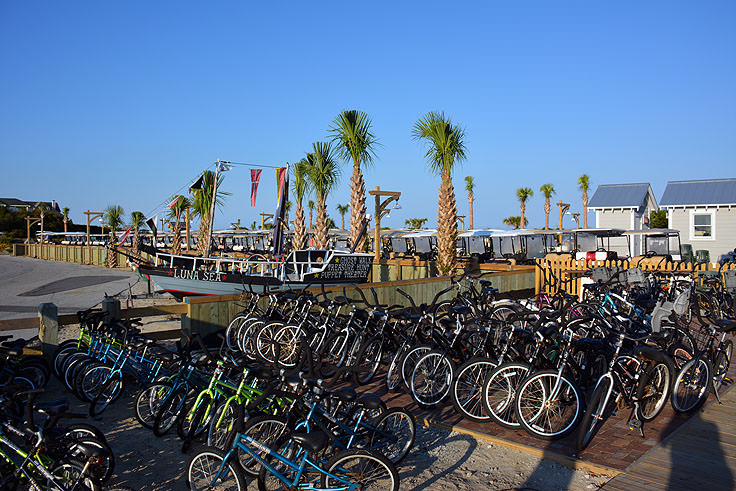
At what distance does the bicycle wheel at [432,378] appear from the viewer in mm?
6023

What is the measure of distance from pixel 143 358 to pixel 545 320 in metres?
4.76

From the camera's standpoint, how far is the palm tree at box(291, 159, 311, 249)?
23.1m

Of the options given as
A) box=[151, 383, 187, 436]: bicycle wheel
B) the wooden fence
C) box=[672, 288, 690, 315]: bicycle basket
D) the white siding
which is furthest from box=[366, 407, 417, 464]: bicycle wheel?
the white siding

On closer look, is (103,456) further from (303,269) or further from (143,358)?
(303,269)

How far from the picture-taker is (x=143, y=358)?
6562mm

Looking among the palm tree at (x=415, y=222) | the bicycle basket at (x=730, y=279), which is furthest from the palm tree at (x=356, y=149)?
the palm tree at (x=415, y=222)

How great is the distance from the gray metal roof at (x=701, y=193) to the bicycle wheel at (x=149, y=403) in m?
25.9

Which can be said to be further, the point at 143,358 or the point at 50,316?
the point at 50,316

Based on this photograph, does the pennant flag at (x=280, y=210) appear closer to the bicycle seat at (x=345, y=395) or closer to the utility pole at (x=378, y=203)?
the utility pole at (x=378, y=203)

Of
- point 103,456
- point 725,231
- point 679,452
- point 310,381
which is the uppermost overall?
point 725,231

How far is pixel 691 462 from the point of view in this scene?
4.56 metres

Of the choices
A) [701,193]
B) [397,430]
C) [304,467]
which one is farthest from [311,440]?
[701,193]

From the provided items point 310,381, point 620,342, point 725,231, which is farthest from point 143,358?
point 725,231

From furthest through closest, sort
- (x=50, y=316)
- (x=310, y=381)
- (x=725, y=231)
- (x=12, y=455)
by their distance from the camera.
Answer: (x=725, y=231), (x=50, y=316), (x=310, y=381), (x=12, y=455)
